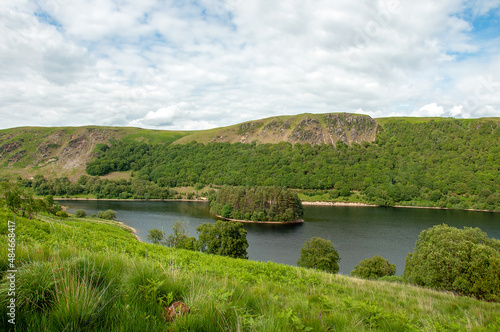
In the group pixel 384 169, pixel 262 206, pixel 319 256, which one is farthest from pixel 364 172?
pixel 319 256

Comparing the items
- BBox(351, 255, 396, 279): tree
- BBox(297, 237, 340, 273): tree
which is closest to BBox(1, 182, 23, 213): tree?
BBox(297, 237, 340, 273): tree

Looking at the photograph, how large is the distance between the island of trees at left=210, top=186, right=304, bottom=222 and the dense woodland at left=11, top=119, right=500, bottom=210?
59.7 m

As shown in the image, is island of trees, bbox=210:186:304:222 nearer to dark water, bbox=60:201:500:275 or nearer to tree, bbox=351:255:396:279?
dark water, bbox=60:201:500:275

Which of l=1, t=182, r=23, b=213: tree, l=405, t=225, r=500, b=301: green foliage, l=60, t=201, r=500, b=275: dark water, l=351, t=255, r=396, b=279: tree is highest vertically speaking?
l=1, t=182, r=23, b=213: tree

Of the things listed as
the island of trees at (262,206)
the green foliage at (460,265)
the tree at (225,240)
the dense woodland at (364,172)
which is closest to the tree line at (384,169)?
the dense woodland at (364,172)

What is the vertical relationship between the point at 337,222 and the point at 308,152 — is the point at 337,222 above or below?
below

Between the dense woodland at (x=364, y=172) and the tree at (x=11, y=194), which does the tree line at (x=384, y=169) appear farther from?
the tree at (x=11, y=194)

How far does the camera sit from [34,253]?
3.62 m

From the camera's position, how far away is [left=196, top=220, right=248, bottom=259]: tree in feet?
125

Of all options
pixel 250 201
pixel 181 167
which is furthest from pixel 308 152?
pixel 250 201

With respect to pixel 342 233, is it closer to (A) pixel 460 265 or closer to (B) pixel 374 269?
(B) pixel 374 269

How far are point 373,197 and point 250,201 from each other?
253 feet

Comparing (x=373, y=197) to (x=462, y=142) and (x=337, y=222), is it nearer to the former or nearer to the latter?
(x=337, y=222)

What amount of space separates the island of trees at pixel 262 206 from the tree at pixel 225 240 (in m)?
40.7
